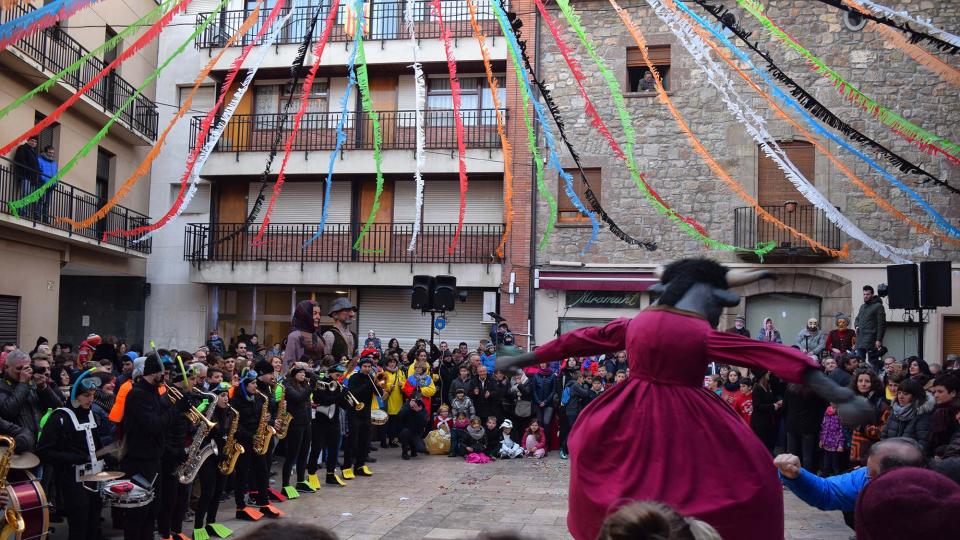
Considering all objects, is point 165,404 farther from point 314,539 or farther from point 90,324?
point 90,324

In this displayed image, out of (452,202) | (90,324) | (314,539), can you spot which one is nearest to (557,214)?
(452,202)

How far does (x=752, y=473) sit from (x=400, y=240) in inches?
785

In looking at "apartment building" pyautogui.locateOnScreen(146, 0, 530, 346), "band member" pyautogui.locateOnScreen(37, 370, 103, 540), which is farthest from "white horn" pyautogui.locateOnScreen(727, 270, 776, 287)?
"apartment building" pyautogui.locateOnScreen(146, 0, 530, 346)

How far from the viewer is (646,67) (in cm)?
2159

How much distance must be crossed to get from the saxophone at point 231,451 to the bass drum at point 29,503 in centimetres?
208

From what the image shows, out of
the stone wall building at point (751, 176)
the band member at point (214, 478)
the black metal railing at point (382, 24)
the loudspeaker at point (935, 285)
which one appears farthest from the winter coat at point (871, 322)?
the band member at point (214, 478)

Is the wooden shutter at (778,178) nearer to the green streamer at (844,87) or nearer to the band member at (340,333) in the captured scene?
the green streamer at (844,87)

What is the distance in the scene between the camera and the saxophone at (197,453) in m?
8.43

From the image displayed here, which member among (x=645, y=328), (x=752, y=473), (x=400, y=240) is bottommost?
(x=752, y=473)

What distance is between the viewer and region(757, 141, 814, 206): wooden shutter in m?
20.7

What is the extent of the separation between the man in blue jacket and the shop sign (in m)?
17.1

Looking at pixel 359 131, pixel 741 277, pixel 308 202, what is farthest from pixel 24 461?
pixel 308 202

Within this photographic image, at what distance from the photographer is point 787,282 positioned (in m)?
20.6

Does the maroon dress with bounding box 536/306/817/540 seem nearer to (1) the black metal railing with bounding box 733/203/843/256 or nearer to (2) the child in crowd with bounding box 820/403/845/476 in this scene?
(2) the child in crowd with bounding box 820/403/845/476
